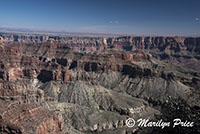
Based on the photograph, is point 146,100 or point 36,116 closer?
point 36,116

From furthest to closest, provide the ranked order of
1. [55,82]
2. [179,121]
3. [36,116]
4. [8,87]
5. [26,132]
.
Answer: [55,82] < [8,87] < [36,116] < [26,132] < [179,121]

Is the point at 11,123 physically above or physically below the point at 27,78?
above

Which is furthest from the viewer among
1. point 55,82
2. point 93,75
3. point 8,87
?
point 93,75

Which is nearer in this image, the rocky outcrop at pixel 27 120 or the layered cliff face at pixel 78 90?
the rocky outcrop at pixel 27 120

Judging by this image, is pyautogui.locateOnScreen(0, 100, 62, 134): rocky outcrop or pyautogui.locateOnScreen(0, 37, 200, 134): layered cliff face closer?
pyautogui.locateOnScreen(0, 100, 62, 134): rocky outcrop

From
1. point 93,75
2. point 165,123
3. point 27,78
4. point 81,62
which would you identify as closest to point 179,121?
point 165,123

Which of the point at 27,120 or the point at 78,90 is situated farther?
the point at 78,90

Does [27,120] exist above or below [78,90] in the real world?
above

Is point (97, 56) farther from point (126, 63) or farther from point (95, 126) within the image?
point (95, 126)
